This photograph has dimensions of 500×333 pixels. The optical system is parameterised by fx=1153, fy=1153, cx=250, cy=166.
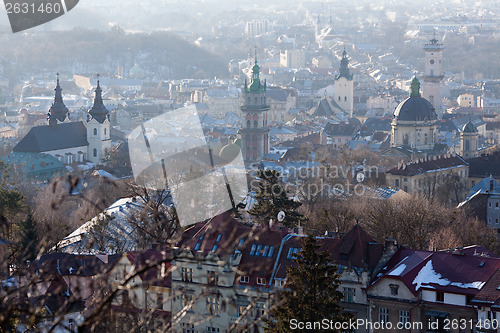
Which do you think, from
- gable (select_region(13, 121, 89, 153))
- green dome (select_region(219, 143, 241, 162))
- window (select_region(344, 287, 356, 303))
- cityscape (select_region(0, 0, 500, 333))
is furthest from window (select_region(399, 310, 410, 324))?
gable (select_region(13, 121, 89, 153))

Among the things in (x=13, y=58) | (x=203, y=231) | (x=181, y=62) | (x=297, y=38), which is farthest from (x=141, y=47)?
(x=203, y=231)

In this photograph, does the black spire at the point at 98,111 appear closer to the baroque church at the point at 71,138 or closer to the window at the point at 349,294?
the baroque church at the point at 71,138

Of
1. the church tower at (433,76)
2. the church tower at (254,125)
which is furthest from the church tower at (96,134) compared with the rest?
the church tower at (433,76)

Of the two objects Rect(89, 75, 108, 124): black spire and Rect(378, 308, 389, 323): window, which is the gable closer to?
Rect(89, 75, 108, 124): black spire

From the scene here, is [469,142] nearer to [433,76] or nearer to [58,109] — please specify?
[58,109]

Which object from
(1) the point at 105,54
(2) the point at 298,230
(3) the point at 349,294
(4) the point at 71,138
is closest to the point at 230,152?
(4) the point at 71,138
